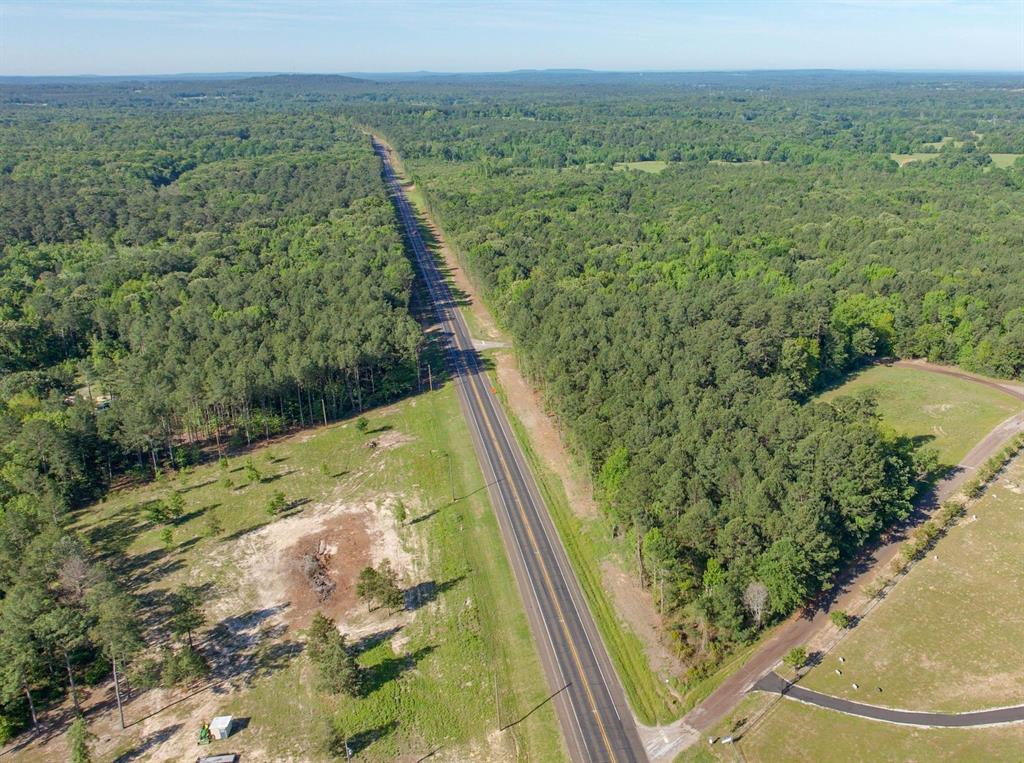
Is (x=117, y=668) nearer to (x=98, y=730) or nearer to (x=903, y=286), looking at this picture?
(x=98, y=730)

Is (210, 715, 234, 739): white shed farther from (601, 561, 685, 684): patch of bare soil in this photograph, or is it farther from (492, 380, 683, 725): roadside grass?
(601, 561, 685, 684): patch of bare soil

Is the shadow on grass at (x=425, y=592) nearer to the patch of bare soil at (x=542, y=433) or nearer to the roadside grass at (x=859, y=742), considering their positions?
the patch of bare soil at (x=542, y=433)

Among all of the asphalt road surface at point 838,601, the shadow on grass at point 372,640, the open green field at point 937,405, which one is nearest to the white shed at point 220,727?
the shadow on grass at point 372,640

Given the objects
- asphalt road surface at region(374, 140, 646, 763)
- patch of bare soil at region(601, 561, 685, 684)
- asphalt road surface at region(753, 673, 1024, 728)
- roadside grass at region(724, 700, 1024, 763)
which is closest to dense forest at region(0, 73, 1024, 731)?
patch of bare soil at region(601, 561, 685, 684)

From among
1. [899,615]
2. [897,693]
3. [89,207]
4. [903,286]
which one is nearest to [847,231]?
[903,286]

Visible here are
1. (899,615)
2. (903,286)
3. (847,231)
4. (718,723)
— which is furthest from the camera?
(847,231)
